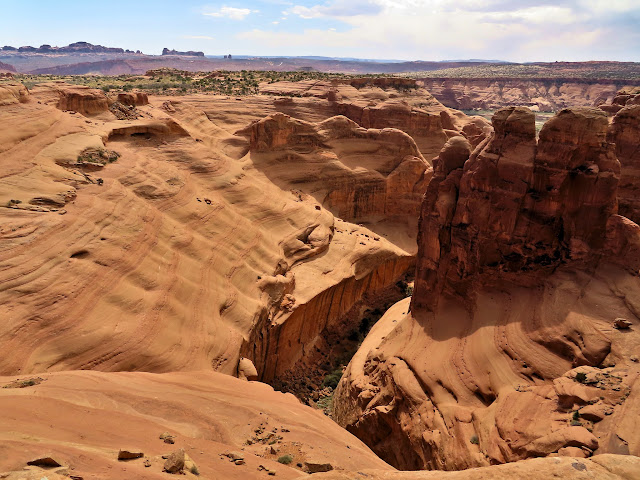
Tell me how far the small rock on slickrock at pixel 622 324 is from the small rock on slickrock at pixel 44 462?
17.2 m

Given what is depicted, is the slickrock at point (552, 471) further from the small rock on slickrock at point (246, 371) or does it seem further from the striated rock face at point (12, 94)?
the striated rock face at point (12, 94)

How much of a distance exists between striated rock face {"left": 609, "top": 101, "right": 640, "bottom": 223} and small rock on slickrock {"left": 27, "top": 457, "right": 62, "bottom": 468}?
30.5 meters

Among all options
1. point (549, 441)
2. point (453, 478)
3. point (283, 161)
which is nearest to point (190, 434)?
point (453, 478)

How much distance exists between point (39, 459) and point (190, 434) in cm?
501

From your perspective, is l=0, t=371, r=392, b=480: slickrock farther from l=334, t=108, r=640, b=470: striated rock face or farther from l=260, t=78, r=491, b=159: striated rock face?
l=260, t=78, r=491, b=159: striated rock face

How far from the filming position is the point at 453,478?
9.40 meters

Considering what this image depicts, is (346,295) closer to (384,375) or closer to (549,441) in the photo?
(384,375)

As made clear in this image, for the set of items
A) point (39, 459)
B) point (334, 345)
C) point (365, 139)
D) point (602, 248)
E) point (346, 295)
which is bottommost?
point (334, 345)

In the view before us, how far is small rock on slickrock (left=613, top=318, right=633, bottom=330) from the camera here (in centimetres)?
1562

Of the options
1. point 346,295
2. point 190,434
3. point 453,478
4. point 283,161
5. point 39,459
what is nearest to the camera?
point 39,459

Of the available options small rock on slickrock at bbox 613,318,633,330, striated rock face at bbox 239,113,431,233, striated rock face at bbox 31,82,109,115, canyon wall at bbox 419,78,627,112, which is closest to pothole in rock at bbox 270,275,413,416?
striated rock face at bbox 239,113,431,233

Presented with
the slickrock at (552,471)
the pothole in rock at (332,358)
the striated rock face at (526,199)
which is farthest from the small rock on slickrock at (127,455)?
the striated rock face at (526,199)

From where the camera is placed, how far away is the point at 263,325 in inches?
963

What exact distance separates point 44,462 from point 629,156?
105 ft
